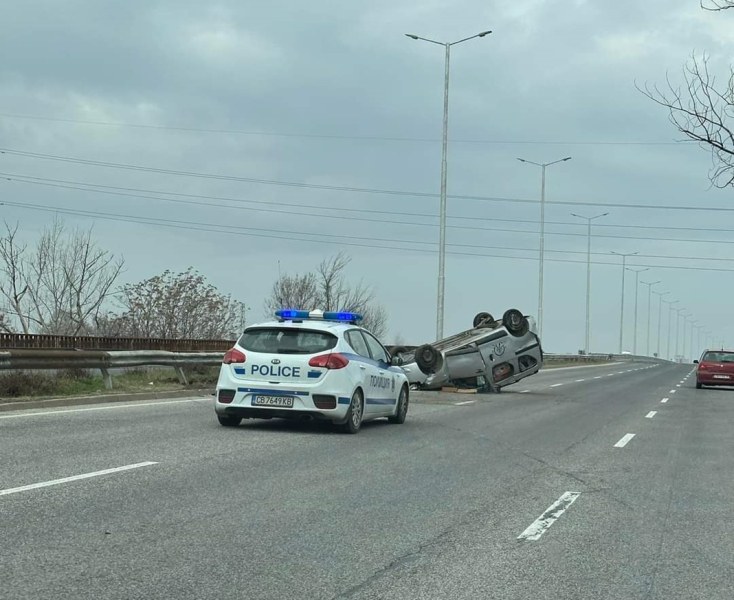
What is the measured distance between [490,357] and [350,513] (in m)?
19.6

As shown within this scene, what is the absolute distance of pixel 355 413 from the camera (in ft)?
46.6

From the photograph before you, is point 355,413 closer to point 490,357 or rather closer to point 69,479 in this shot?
point 69,479

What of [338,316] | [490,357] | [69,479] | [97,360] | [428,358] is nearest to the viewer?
[69,479]

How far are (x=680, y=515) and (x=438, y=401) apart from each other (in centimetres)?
1480

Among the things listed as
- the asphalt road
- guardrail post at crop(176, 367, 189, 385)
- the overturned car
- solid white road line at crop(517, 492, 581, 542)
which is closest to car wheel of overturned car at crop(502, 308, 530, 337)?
the overturned car

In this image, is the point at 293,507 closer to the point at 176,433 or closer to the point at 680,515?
the point at 680,515

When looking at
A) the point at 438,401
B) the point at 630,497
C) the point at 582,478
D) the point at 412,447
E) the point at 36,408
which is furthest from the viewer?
the point at 438,401

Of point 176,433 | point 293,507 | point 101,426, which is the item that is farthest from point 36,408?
point 293,507

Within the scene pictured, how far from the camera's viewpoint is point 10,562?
598 centimetres

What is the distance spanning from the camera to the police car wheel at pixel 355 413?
1401 cm

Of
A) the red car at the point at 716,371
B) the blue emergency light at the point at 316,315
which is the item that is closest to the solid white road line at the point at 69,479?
the blue emergency light at the point at 316,315

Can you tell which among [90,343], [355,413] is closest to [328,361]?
[355,413]

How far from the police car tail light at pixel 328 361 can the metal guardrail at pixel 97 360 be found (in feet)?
20.8

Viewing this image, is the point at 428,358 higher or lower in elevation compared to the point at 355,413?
higher
